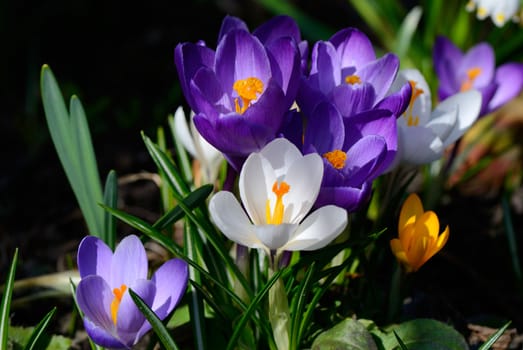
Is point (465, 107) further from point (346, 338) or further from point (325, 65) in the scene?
point (346, 338)

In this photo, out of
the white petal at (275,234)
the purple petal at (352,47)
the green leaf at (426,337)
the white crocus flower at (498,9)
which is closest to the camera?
the white petal at (275,234)

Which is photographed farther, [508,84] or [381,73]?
[508,84]

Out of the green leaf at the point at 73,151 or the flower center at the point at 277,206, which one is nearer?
the flower center at the point at 277,206

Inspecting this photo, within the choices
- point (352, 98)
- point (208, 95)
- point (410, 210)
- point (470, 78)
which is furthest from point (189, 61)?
point (470, 78)

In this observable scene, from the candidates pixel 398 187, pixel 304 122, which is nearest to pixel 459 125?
pixel 398 187

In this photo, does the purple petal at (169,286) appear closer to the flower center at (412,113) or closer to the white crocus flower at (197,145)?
the white crocus flower at (197,145)

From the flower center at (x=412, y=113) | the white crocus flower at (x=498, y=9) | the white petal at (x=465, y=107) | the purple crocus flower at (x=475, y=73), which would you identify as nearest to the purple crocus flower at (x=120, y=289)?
the flower center at (x=412, y=113)

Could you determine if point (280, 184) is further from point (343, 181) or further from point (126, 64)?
point (126, 64)
